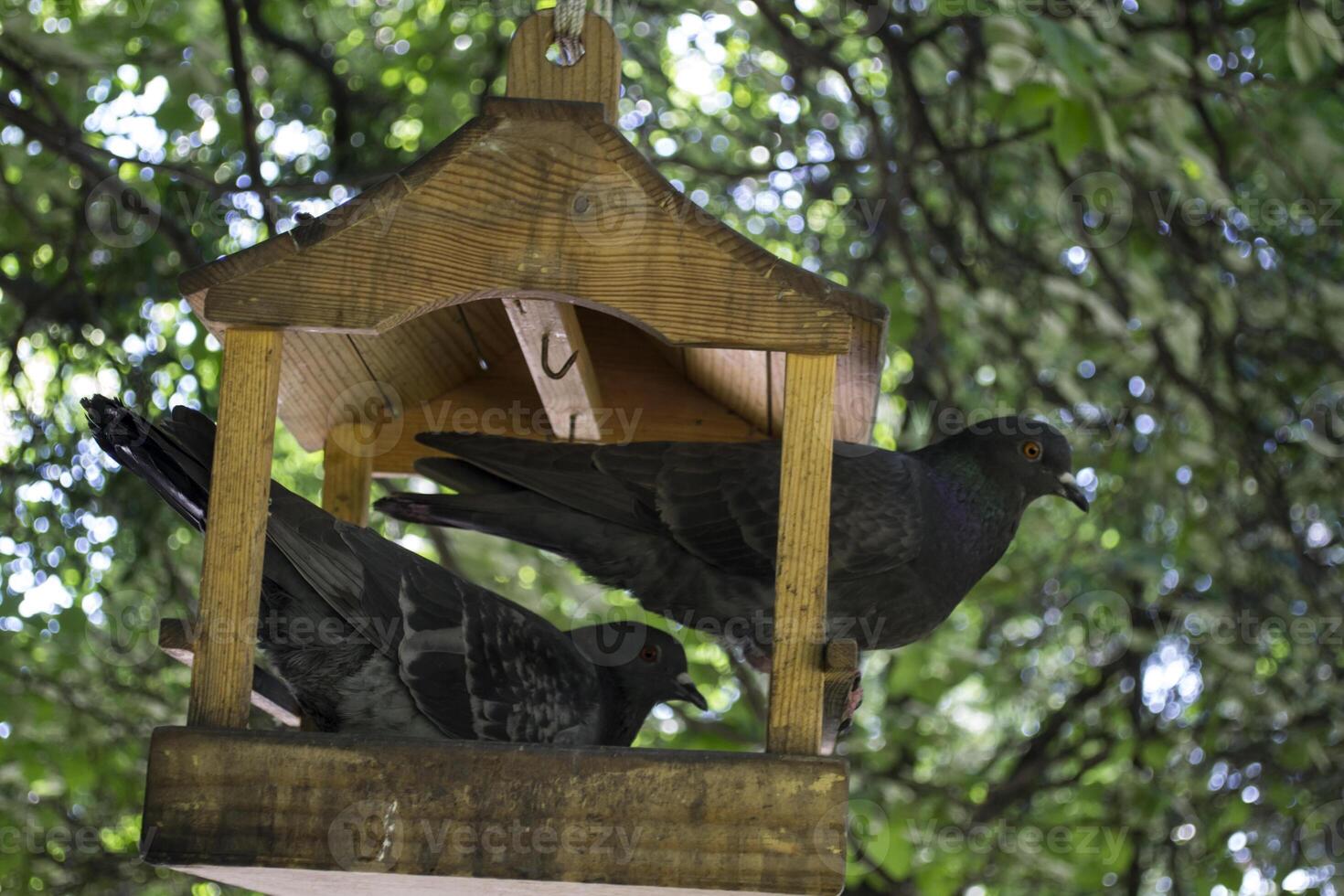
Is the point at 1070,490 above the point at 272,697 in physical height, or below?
above

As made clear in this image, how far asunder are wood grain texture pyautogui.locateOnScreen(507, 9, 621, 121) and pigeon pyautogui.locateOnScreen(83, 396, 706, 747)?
0.87 metres

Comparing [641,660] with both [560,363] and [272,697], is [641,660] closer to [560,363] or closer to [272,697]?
[560,363]

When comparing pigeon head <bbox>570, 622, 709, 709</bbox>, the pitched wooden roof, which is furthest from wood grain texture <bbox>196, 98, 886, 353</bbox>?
pigeon head <bbox>570, 622, 709, 709</bbox>

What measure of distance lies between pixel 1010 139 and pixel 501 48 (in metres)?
2.43

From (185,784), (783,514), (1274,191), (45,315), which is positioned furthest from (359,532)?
(1274,191)

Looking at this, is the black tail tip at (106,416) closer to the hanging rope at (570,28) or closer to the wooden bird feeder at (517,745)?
the wooden bird feeder at (517,745)

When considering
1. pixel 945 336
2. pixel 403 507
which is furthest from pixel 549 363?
pixel 945 336

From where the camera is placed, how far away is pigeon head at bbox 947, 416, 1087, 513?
370cm

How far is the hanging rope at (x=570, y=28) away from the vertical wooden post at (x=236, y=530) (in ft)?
2.46

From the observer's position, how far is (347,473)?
387 cm

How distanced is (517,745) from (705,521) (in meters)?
0.97

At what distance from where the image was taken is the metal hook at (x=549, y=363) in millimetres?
3182

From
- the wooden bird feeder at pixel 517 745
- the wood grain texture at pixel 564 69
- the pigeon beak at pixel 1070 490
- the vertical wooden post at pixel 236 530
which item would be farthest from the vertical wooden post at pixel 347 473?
the pigeon beak at pixel 1070 490

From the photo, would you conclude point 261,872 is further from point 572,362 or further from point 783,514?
point 572,362
